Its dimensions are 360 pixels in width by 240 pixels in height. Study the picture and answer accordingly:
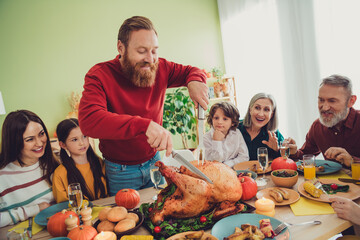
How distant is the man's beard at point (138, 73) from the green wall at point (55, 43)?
2.96 metres

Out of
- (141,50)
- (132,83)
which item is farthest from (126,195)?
(141,50)

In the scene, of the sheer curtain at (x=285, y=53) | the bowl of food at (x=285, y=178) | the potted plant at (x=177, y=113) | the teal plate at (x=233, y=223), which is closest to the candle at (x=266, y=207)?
the teal plate at (x=233, y=223)

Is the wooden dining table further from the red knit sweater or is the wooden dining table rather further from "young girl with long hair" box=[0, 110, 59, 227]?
the red knit sweater

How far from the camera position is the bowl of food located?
1.41 metres

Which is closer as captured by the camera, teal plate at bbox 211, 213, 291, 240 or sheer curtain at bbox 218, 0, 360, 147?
teal plate at bbox 211, 213, 291, 240

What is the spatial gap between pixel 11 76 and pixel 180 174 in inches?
153

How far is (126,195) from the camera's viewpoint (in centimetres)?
136

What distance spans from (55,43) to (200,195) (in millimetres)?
4094

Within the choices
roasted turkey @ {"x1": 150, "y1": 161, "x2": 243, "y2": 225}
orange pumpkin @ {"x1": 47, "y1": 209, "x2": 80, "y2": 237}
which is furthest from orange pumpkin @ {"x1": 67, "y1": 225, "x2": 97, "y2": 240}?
roasted turkey @ {"x1": 150, "y1": 161, "x2": 243, "y2": 225}

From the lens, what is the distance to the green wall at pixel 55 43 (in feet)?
12.4

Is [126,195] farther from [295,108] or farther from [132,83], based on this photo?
[295,108]

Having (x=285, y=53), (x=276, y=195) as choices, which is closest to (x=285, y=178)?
(x=276, y=195)

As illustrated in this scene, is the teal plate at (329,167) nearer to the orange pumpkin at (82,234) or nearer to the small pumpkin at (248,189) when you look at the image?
the small pumpkin at (248,189)

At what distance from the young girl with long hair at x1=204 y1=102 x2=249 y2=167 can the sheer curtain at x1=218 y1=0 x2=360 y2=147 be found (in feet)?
6.04
